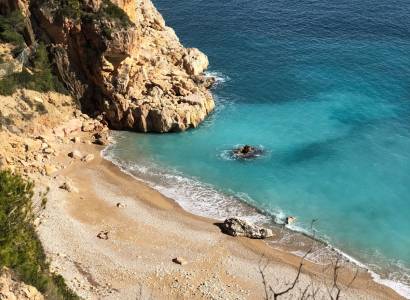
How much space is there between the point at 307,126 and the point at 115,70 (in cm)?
2223

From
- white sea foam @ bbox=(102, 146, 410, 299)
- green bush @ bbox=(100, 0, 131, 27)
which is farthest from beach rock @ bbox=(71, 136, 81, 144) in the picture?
green bush @ bbox=(100, 0, 131, 27)

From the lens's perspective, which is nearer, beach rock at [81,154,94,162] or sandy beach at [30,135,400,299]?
sandy beach at [30,135,400,299]

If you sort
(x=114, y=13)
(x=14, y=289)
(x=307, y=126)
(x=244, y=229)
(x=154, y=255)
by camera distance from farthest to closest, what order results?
(x=307, y=126), (x=114, y=13), (x=244, y=229), (x=154, y=255), (x=14, y=289)

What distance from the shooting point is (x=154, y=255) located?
42.8 metres

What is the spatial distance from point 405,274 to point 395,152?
18.1 meters

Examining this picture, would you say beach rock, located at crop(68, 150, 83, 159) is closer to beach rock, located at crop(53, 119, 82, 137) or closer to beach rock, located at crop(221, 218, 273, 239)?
beach rock, located at crop(53, 119, 82, 137)

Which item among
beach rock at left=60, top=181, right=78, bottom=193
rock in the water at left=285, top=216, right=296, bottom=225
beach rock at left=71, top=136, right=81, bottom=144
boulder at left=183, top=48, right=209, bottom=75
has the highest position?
boulder at left=183, top=48, right=209, bottom=75

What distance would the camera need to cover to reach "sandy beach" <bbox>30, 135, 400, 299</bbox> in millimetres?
39531

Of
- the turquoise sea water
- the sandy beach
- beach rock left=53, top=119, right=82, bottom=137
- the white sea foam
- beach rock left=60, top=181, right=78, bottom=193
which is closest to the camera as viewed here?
the sandy beach

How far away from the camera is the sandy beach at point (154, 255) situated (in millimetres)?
39531

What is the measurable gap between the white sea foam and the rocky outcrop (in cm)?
2515

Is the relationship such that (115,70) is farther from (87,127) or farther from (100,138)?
(100,138)

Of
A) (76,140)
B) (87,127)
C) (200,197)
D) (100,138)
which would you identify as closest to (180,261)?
(200,197)

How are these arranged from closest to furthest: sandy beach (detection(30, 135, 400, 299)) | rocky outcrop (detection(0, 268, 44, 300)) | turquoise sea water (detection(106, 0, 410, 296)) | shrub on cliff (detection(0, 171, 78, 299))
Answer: rocky outcrop (detection(0, 268, 44, 300)), shrub on cliff (detection(0, 171, 78, 299)), sandy beach (detection(30, 135, 400, 299)), turquoise sea water (detection(106, 0, 410, 296))
